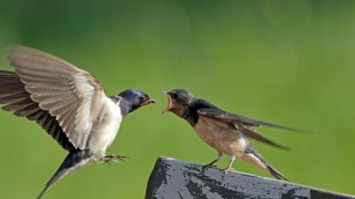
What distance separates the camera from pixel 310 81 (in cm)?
667

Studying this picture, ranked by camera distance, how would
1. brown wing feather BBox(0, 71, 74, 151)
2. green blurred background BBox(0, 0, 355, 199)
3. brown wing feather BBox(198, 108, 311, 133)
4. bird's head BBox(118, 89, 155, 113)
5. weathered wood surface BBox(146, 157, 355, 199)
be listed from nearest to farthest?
weathered wood surface BBox(146, 157, 355, 199)
brown wing feather BBox(198, 108, 311, 133)
brown wing feather BBox(0, 71, 74, 151)
bird's head BBox(118, 89, 155, 113)
green blurred background BBox(0, 0, 355, 199)

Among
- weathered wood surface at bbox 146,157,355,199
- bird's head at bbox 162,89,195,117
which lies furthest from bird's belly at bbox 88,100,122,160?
weathered wood surface at bbox 146,157,355,199

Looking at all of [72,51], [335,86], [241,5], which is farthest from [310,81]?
[72,51]

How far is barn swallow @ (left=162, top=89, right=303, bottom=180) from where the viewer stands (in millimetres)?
4148

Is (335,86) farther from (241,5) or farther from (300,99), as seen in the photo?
(241,5)

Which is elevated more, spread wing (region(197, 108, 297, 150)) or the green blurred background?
the green blurred background

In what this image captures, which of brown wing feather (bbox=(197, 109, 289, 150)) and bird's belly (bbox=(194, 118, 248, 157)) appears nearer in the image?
brown wing feather (bbox=(197, 109, 289, 150))

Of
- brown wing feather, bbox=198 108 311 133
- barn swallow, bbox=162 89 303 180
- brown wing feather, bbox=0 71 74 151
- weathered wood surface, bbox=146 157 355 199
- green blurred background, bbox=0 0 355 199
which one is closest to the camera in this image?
weathered wood surface, bbox=146 157 355 199

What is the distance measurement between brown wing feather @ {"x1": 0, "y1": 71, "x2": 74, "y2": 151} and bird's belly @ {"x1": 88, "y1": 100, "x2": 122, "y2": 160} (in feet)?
0.32

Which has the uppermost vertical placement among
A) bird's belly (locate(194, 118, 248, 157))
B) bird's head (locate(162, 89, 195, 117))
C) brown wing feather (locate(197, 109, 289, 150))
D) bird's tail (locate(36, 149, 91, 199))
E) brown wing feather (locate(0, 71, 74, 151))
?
bird's head (locate(162, 89, 195, 117))

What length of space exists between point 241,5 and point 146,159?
1.43 metres

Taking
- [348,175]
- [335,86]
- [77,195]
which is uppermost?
[335,86]

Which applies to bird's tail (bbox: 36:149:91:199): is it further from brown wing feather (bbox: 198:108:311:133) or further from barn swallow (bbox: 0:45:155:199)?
brown wing feather (bbox: 198:108:311:133)

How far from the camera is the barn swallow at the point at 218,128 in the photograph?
4148 millimetres
